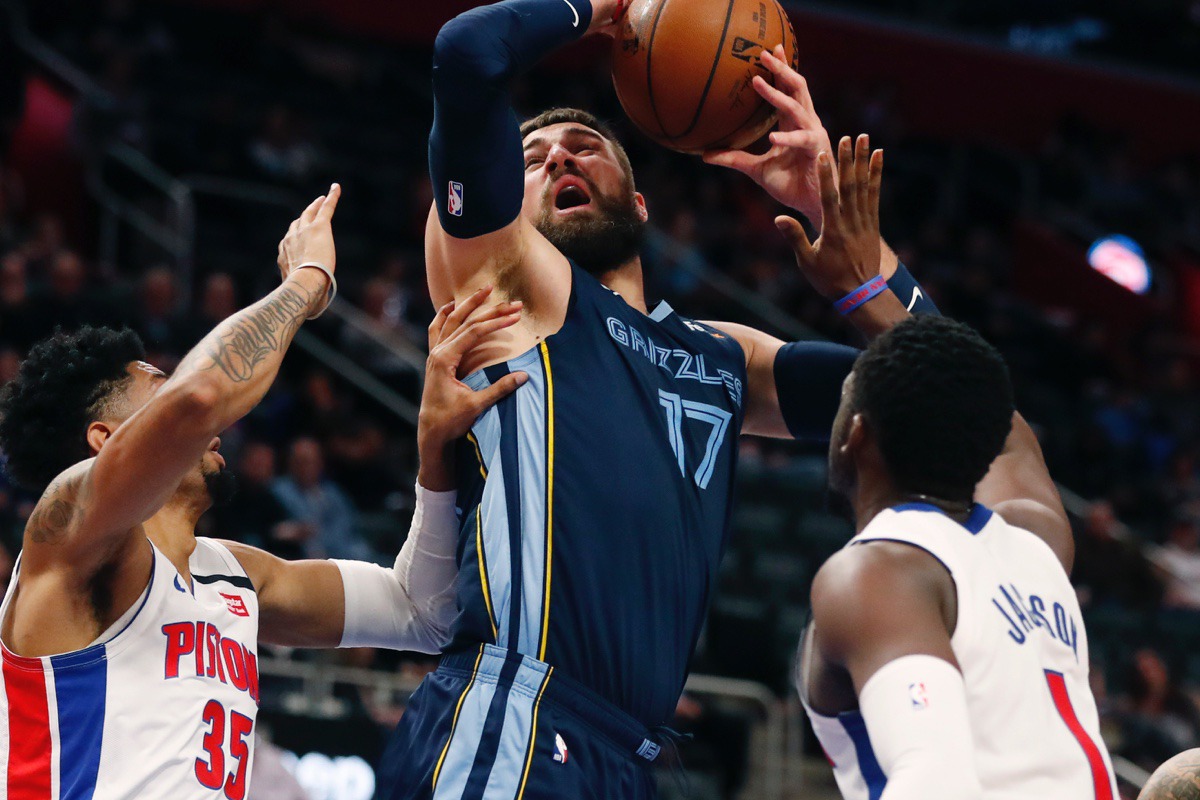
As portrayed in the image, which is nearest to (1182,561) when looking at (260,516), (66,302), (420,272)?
(420,272)

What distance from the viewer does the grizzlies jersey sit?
2979mm

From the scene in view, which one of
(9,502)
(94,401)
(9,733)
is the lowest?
(9,502)

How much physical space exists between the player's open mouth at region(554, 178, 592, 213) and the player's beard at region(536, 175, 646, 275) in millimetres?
17

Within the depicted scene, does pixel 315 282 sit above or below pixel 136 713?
above

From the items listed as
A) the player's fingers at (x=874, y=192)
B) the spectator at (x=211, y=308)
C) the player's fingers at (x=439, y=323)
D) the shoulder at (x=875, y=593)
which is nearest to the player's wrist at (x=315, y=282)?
the player's fingers at (x=439, y=323)

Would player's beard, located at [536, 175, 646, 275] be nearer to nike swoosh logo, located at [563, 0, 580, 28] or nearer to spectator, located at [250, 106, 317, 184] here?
nike swoosh logo, located at [563, 0, 580, 28]

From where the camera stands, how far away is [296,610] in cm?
368

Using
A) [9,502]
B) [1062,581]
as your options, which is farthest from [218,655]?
[9,502]

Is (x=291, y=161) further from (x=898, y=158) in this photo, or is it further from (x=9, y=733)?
(x=9, y=733)

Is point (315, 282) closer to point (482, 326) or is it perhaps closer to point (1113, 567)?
point (482, 326)

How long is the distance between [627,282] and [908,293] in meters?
0.64

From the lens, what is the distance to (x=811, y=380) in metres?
3.66

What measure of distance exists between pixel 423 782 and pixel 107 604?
29.2 inches

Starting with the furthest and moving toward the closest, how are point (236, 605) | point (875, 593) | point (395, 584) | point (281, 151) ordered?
point (281, 151)
point (395, 584)
point (236, 605)
point (875, 593)
